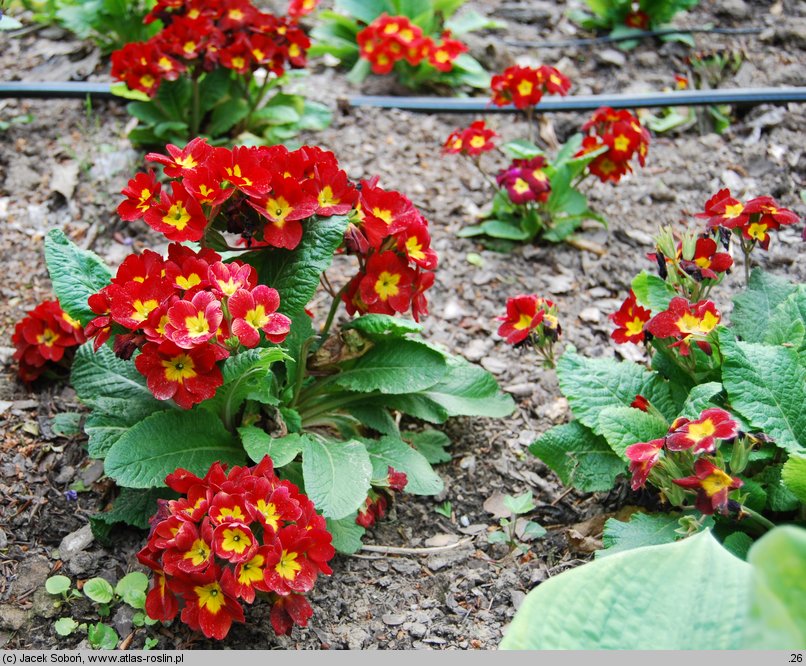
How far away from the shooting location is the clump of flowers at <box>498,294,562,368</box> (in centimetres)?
259

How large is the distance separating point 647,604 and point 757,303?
158cm

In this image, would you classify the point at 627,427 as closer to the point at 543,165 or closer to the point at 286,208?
the point at 286,208

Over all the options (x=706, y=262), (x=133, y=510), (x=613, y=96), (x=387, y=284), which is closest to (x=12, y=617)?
(x=133, y=510)

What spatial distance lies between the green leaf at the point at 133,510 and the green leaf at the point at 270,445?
282mm

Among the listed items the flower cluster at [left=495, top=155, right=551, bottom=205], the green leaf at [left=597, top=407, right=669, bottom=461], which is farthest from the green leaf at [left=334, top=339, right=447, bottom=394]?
the flower cluster at [left=495, top=155, right=551, bottom=205]

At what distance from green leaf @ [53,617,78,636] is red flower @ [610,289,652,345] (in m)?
1.62

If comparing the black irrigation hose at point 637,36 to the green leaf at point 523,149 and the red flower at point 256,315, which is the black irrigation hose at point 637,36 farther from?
the red flower at point 256,315

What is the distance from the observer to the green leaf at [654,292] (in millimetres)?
2578

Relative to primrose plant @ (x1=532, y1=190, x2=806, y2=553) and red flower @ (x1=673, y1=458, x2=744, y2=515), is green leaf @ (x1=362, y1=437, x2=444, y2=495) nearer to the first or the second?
primrose plant @ (x1=532, y1=190, x2=806, y2=553)

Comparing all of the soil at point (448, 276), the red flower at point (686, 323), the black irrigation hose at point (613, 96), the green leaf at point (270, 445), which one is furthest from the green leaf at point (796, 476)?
the black irrigation hose at point (613, 96)

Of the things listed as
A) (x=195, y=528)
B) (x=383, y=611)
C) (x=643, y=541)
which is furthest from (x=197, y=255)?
(x=643, y=541)

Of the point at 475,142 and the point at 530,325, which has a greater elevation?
the point at 475,142

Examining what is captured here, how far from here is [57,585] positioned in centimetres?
219

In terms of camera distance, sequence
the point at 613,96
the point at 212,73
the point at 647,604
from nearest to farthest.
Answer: the point at 647,604, the point at 212,73, the point at 613,96
